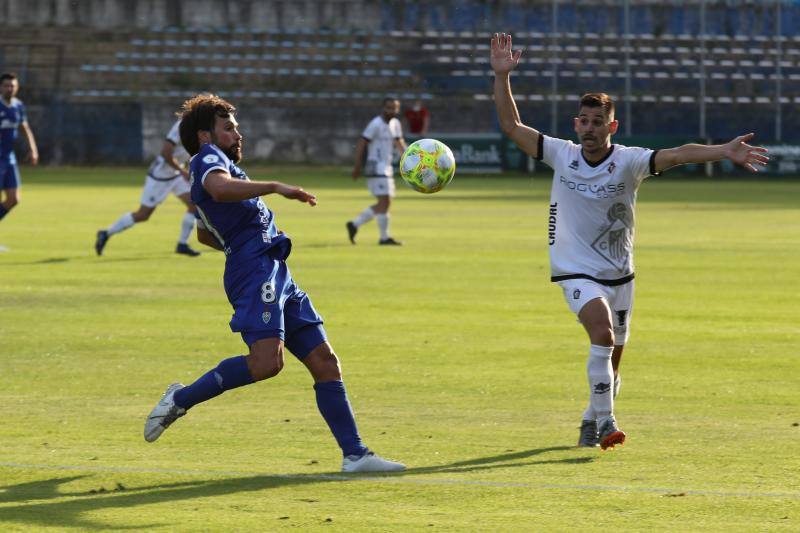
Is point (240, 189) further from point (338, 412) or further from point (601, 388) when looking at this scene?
point (601, 388)

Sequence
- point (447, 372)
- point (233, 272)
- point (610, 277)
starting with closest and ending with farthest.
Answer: point (233, 272) < point (610, 277) < point (447, 372)

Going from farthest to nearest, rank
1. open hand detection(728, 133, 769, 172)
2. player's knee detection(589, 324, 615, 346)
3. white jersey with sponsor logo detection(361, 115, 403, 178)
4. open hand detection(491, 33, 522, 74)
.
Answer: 1. white jersey with sponsor logo detection(361, 115, 403, 178)
2. open hand detection(491, 33, 522, 74)
3. player's knee detection(589, 324, 615, 346)
4. open hand detection(728, 133, 769, 172)

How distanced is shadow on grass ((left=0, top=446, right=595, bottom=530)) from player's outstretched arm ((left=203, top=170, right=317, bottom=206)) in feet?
4.50

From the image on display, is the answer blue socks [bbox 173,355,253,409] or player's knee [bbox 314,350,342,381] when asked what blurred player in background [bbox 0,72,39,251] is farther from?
player's knee [bbox 314,350,342,381]

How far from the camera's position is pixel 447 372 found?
1138cm

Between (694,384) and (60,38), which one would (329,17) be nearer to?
(60,38)

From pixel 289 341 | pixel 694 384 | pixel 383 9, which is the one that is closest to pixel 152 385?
pixel 289 341

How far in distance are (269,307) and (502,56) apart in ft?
8.04

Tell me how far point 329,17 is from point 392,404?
45.7m

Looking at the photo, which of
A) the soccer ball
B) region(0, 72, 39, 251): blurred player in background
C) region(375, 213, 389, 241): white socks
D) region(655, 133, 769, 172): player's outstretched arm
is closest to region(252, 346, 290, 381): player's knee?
the soccer ball

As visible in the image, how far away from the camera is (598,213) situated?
29.1 ft

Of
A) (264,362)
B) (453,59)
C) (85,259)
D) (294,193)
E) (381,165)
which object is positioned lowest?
(85,259)

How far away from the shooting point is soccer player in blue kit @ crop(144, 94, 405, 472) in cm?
770


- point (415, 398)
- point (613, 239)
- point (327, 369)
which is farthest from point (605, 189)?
point (415, 398)
